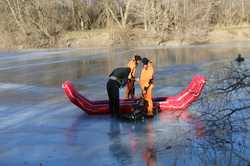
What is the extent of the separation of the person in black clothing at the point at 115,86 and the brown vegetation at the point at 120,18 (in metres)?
38.0

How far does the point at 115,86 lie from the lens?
1445 centimetres

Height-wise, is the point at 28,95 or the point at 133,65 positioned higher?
the point at 133,65

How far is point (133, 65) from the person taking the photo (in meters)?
16.2

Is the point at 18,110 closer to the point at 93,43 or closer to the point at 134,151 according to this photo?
the point at 134,151

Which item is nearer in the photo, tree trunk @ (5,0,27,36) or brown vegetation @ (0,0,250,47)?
brown vegetation @ (0,0,250,47)

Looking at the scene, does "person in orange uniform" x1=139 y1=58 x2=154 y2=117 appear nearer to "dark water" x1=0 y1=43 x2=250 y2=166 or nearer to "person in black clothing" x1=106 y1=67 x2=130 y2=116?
"dark water" x1=0 y1=43 x2=250 y2=166

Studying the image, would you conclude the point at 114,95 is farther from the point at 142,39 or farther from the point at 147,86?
the point at 142,39

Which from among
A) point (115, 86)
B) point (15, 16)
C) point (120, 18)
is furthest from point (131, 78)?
point (15, 16)

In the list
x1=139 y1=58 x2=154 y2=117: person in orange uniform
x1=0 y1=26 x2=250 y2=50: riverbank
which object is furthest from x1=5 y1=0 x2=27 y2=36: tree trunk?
x1=139 y1=58 x2=154 y2=117: person in orange uniform

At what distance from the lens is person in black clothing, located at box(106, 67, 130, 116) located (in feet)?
47.4

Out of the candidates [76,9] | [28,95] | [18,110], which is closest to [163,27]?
[76,9]

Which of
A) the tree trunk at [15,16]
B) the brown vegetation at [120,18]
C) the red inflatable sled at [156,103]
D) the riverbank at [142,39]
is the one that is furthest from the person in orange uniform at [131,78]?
the tree trunk at [15,16]

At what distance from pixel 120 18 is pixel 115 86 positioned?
49.7m

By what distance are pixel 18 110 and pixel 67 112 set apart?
1.74 m
